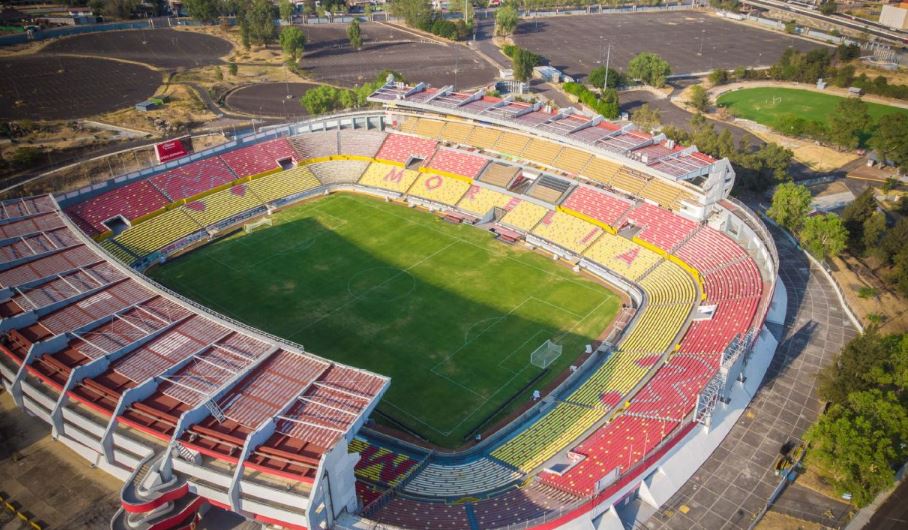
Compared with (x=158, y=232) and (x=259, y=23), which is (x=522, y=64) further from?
(x=158, y=232)

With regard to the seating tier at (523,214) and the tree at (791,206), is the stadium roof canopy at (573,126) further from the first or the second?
the seating tier at (523,214)

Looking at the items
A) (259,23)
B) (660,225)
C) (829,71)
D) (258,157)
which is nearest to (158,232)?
(258,157)

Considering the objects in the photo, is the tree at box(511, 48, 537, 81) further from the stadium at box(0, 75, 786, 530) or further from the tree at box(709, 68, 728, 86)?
the stadium at box(0, 75, 786, 530)

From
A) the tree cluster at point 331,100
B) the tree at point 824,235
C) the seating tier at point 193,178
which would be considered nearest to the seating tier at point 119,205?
the seating tier at point 193,178

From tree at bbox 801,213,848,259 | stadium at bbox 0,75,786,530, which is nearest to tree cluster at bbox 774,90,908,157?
tree at bbox 801,213,848,259

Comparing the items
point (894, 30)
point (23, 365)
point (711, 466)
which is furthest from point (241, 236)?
point (894, 30)
